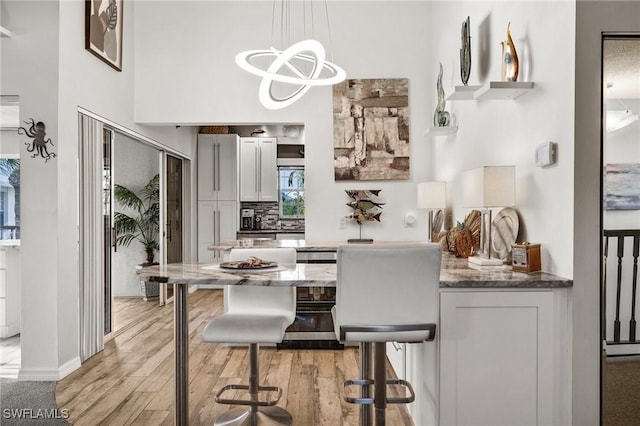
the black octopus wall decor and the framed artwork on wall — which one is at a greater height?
the framed artwork on wall

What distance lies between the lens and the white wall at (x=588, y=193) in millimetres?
1985

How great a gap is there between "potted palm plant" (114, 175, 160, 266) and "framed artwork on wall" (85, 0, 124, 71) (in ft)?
6.98

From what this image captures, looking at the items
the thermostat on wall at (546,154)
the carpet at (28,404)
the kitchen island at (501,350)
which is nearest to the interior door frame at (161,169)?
the carpet at (28,404)

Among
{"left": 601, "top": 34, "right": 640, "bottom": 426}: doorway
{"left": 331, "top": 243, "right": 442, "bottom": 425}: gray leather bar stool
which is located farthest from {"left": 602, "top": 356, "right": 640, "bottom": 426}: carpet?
{"left": 331, "top": 243, "right": 442, "bottom": 425}: gray leather bar stool

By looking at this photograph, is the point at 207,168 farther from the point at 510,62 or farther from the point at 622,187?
the point at 622,187

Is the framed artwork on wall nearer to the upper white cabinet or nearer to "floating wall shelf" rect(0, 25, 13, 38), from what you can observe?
"floating wall shelf" rect(0, 25, 13, 38)

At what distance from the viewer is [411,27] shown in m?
4.87

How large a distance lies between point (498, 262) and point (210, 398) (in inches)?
77.8

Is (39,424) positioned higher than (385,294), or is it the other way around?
(385,294)

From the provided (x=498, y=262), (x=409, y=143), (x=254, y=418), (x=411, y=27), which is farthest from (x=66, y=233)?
(x=411, y=27)

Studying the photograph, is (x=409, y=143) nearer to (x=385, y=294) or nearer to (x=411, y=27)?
(x=411, y=27)

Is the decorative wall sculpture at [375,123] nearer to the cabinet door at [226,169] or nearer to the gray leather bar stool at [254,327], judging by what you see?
the gray leather bar stool at [254,327]

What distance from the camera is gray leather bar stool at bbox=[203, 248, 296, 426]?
222 cm

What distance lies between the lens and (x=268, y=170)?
23.5 feet
